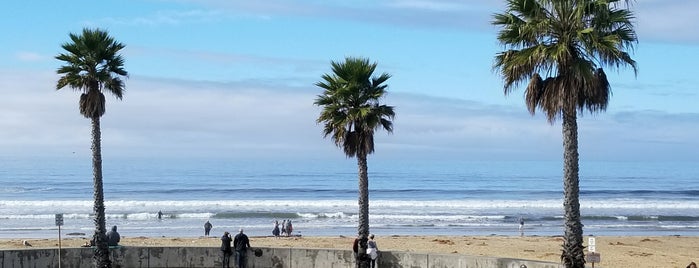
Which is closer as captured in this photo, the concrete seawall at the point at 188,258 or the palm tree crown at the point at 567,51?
the palm tree crown at the point at 567,51

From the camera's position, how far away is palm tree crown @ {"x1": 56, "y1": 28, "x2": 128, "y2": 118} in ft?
80.4

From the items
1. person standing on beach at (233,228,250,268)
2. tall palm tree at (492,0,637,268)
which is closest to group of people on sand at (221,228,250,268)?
person standing on beach at (233,228,250,268)

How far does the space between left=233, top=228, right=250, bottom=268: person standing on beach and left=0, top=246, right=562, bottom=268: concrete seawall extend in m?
0.24

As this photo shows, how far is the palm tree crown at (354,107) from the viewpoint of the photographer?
950 inches

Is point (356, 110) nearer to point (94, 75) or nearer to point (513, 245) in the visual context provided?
point (94, 75)

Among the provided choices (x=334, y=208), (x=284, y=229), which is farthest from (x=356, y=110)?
(x=334, y=208)

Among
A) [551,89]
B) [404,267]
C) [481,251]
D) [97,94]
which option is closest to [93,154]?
[97,94]

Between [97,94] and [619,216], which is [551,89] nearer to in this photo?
[97,94]

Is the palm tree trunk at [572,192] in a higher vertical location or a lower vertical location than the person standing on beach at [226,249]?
higher

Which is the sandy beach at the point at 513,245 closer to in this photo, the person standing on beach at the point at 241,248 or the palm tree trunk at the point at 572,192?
the person standing on beach at the point at 241,248

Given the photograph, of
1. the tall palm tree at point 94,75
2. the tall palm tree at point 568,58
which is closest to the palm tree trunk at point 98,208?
the tall palm tree at point 94,75

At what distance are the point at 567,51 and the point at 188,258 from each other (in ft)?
38.4

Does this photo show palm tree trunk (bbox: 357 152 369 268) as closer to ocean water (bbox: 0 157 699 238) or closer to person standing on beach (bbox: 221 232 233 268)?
person standing on beach (bbox: 221 232 233 268)

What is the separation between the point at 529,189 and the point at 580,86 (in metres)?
96.5
